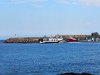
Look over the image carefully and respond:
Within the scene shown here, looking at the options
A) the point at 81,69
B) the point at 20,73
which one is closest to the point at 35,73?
the point at 20,73

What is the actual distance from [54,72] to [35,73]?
2579 mm

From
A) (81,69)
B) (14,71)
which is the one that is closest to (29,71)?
(14,71)

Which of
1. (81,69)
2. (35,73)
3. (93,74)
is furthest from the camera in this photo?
(81,69)

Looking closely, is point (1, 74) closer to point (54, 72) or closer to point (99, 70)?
point (54, 72)

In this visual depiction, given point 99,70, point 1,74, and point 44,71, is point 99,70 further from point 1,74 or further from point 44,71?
point 1,74

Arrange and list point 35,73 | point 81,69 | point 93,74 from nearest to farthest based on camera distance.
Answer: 1. point 93,74
2. point 35,73
3. point 81,69

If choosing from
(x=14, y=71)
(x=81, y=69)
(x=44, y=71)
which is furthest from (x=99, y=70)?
(x=14, y=71)

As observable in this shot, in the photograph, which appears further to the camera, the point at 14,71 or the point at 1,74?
the point at 14,71

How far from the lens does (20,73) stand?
5628 centimetres

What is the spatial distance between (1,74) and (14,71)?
3.81m

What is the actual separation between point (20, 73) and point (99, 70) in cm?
1040

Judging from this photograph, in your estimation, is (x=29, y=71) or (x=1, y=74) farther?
(x=29, y=71)

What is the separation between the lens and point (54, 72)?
56.9m

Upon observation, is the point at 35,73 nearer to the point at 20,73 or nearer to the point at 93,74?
the point at 20,73
